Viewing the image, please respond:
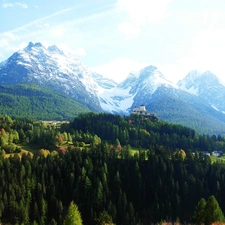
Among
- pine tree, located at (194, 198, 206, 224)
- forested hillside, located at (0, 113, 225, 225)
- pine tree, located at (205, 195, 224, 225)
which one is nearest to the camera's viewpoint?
pine tree, located at (205, 195, 224, 225)

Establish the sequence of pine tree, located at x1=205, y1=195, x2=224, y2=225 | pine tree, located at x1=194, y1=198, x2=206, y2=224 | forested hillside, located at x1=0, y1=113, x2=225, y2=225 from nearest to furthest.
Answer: pine tree, located at x1=205, y1=195, x2=224, y2=225
pine tree, located at x1=194, y1=198, x2=206, y2=224
forested hillside, located at x1=0, y1=113, x2=225, y2=225

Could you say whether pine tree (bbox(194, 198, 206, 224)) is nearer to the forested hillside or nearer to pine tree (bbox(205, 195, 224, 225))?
pine tree (bbox(205, 195, 224, 225))

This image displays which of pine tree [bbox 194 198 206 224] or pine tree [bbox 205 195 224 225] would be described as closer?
pine tree [bbox 205 195 224 225]

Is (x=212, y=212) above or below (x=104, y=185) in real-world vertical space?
above

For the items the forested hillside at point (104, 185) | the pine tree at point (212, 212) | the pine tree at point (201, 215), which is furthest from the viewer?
the forested hillside at point (104, 185)

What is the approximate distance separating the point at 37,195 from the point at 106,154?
1529 inches

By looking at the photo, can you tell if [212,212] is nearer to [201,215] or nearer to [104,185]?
[201,215]

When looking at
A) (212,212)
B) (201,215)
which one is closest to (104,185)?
(201,215)

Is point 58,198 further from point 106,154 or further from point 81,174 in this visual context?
point 106,154

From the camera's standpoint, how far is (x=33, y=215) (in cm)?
11644

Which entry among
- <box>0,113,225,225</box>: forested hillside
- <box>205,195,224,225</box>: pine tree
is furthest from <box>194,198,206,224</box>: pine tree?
<box>0,113,225,225</box>: forested hillside

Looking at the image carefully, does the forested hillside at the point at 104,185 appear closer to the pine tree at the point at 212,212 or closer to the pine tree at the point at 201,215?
the pine tree at the point at 201,215

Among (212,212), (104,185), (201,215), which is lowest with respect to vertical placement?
(104,185)

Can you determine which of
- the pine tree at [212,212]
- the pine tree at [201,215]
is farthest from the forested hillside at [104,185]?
the pine tree at [212,212]
